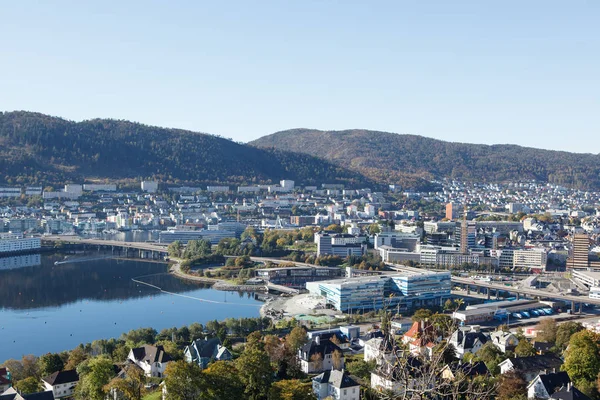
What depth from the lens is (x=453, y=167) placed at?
46.4 m

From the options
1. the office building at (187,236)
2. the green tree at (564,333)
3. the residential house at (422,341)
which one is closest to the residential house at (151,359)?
the residential house at (422,341)

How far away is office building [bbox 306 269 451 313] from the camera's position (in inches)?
407

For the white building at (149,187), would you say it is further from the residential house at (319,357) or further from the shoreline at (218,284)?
Answer: the residential house at (319,357)

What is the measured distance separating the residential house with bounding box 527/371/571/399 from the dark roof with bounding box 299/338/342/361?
2.02 metres

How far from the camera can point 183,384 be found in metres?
4.69

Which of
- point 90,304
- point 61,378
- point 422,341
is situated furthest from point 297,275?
point 422,341

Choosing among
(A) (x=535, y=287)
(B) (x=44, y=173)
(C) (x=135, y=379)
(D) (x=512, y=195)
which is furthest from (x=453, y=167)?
(C) (x=135, y=379)

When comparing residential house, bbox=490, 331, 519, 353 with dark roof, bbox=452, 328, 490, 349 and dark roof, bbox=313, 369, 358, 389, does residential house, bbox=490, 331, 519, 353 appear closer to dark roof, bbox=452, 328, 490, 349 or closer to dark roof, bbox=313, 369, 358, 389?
dark roof, bbox=452, 328, 490, 349

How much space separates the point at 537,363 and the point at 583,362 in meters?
0.47

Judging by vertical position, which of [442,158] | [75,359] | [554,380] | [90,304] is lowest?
[90,304]

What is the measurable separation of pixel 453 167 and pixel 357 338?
39879 millimetres

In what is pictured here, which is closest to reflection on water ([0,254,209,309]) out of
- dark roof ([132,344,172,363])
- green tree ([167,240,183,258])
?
green tree ([167,240,183,258])

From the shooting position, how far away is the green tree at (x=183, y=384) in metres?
4.68

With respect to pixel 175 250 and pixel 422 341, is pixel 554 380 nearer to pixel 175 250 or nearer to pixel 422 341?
pixel 422 341
